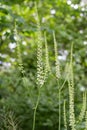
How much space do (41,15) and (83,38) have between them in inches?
35.6

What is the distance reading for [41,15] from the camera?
5.73m

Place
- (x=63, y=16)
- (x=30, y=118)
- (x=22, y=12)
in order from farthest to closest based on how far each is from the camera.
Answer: (x=22, y=12) < (x=63, y=16) < (x=30, y=118)

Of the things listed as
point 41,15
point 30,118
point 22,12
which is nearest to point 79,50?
point 41,15

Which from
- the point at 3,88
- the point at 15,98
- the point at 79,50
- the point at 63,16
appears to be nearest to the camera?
the point at 15,98

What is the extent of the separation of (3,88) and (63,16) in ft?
6.08

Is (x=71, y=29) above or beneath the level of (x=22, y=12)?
beneath

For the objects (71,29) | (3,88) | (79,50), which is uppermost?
(71,29)

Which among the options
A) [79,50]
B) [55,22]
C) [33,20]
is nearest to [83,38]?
[79,50]

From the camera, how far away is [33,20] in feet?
20.2

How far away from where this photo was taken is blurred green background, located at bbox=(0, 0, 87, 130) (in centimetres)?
355

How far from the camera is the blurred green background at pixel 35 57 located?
3549 mm

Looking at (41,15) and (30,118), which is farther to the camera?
(41,15)

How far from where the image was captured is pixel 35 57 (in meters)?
4.88

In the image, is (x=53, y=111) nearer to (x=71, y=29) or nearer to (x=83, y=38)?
(x=83, y=38)
